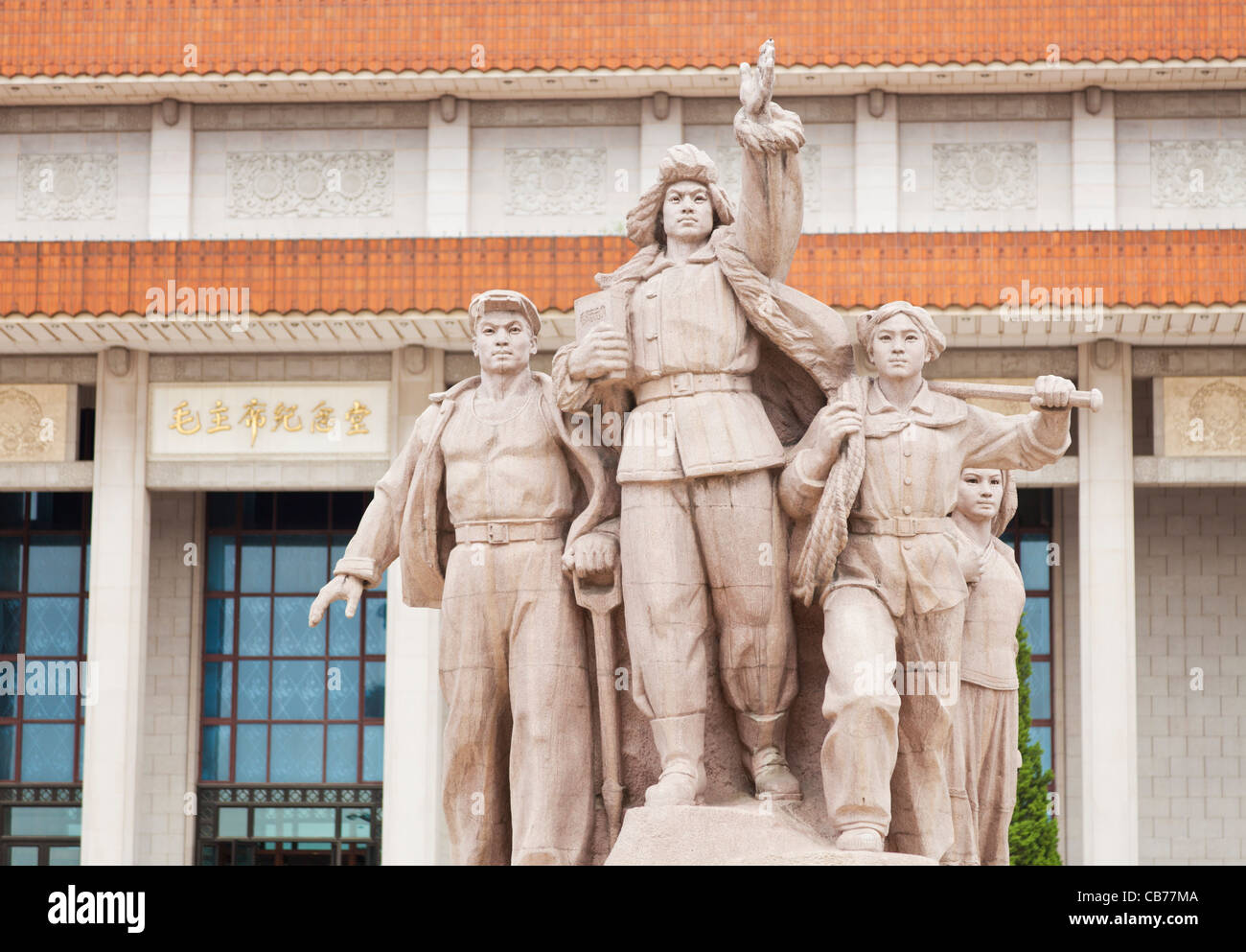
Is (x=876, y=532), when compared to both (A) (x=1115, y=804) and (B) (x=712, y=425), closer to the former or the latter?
(B) (x=712, y=425)

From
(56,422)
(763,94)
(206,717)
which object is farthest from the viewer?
(206,717)

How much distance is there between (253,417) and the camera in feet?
61.0

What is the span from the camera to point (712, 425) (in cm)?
691

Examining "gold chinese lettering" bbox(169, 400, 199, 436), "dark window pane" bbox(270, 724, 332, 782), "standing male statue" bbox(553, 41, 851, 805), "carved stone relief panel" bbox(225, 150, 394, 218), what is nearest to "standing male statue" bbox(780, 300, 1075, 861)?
"standing male statue" bbox(553, 41, 851, 805)

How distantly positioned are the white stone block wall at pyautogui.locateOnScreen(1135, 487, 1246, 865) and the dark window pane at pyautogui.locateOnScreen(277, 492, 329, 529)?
8.38m

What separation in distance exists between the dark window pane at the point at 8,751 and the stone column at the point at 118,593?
2.95 m

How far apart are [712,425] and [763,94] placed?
112 centimetres

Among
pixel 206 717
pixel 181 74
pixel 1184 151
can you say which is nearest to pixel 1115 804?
pixel 1184 151

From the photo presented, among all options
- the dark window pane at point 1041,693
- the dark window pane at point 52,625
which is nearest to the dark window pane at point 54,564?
the dark window pane at point 52,625

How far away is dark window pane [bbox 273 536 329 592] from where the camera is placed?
2128 cm

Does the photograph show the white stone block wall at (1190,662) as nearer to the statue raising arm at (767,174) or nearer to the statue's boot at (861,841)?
the statue raising arm at (767,174)

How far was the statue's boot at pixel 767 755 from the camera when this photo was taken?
6.86 m

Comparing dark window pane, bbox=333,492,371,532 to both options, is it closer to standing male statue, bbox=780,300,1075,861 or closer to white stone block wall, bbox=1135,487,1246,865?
white stone block wall, bbox=1135,487,1246,865
